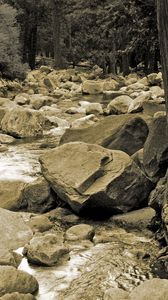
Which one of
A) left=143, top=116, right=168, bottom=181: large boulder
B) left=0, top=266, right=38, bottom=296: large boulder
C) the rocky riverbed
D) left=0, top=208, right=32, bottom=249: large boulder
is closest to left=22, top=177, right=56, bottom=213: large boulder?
the rocky riverbed

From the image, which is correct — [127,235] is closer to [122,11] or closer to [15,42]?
[122,11]

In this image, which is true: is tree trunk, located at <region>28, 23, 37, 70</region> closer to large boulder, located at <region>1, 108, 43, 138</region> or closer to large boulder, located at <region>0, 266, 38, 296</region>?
large boulder, located at <region>1, 108, 43, 138</region>

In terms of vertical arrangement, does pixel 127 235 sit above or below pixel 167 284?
below

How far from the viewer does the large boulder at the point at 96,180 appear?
7898mm

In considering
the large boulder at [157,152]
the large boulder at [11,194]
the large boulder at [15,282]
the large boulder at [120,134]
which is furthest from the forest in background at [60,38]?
the large boulder at [15,282]

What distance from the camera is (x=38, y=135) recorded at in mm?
15508

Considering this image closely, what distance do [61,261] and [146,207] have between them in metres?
2.17

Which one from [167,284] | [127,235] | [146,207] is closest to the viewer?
[167,284]

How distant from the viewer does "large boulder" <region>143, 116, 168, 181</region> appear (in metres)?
8.34

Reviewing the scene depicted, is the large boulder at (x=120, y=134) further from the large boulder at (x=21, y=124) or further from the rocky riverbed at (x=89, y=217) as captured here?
the large boulder at (x=21, y=124)

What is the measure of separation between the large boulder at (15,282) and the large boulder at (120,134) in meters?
5.01

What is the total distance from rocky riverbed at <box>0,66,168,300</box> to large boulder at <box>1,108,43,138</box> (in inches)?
97.3

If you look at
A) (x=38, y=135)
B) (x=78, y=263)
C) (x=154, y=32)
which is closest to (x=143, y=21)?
(x=154, y=32)

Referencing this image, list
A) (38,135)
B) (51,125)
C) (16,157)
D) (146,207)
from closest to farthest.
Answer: (146,207) < (16,157) < (38,135) < (51,125)
